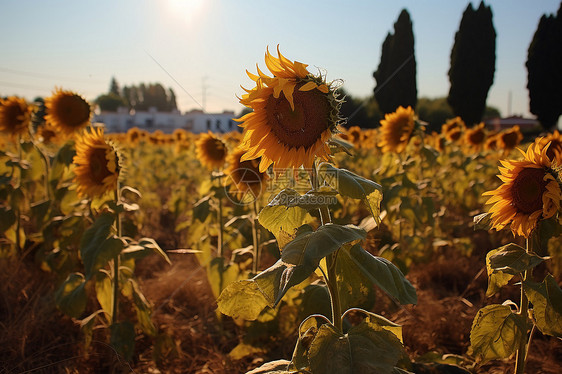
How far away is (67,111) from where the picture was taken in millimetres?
3691

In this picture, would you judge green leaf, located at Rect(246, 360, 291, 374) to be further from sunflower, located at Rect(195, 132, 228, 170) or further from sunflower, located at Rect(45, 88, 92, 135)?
sunflower, located at Rect(45, 88, 92, 135)

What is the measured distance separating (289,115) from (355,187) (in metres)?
0.36

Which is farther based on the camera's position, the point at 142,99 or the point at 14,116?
the point at 142,99

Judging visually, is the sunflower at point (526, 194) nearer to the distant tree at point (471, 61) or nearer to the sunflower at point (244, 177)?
the sunflower at point (244, 177)

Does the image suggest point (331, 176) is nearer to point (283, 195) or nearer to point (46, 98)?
point (283, 195)

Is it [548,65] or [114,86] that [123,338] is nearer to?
[548,65]

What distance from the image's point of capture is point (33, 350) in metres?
2.65

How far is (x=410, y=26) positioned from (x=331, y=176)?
21.4 metres

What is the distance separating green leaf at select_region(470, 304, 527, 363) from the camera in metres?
1.77

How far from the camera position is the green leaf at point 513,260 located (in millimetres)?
1656

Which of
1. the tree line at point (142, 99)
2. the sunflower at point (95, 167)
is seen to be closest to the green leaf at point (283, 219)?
the sunflower at point (95, 167)

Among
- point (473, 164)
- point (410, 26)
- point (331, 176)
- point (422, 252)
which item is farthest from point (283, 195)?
point (410, 26)

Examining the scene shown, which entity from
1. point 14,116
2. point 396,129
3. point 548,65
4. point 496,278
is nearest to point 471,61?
point 548,65

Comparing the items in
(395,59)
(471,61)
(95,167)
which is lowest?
(95,167)
